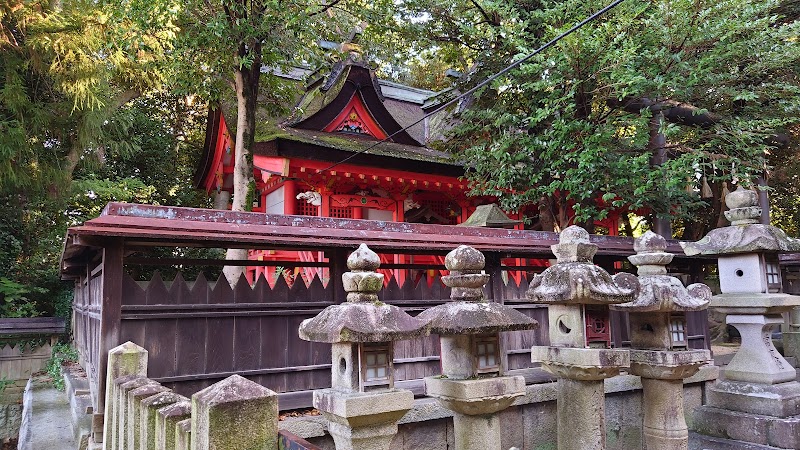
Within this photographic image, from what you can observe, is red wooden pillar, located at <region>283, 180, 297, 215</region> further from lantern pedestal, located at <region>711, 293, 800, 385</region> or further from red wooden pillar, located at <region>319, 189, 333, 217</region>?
lantern pedestal, located at <region>711, 293, 800, 385</region>

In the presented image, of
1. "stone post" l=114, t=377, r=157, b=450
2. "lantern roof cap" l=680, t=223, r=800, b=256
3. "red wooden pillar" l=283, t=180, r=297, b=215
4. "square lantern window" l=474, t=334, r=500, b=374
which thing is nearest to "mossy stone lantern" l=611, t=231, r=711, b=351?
"lantern roof cap" l=680, t=223, r=800, b=256

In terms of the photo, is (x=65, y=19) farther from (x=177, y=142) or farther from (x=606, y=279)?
(x=606, y=279)

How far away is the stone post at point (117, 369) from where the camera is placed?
4.68 meters

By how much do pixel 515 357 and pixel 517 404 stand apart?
1332mm

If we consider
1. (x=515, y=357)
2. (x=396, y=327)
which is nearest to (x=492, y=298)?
(x=515, y=357)

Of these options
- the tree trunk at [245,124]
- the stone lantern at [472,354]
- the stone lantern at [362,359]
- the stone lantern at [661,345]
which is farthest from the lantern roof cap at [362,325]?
the tree trunk at [245,124]

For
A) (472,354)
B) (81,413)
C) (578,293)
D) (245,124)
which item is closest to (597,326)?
(578,293)

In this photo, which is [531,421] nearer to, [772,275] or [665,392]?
[665,392]

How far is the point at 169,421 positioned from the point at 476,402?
230 cm

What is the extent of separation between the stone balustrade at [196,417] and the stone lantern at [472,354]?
1.84 metres

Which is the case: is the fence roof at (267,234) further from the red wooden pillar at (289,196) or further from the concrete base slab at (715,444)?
the red wooden pillar at (289,196)

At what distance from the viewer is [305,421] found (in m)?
5.44

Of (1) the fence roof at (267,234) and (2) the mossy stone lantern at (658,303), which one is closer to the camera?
(1) the fence roof at (267,234)

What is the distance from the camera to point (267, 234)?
6117mm
